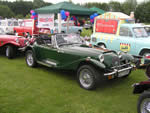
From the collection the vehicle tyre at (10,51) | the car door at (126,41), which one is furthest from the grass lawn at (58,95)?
the vehicle tyre at (10,51)

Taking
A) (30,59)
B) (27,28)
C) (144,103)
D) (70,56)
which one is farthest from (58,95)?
(27,28)

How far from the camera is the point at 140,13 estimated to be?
49219 millimetres

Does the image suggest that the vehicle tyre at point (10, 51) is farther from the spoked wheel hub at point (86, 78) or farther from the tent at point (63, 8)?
the spoked wheel hub at point (86, 78)

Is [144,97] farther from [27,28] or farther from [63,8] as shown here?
[27,28]

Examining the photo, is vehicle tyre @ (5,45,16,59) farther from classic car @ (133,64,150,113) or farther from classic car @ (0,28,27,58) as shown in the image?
classic car @ (133,64,150,113)

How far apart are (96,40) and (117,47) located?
53.6 inches

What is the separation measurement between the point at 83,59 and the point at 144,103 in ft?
6.85

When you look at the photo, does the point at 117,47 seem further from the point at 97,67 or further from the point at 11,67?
the point at 11,67

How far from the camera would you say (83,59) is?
4793 millimetres

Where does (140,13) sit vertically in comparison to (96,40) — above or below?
above

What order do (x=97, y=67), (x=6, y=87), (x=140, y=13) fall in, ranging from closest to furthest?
1. (x=97, y=67)
2. (x=6, y=87)
3. (x=140, y=13)

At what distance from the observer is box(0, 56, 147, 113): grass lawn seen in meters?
3.89

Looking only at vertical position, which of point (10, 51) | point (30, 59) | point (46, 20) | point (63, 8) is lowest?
point (30, 59)

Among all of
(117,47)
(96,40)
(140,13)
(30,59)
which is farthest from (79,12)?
(140,13)
